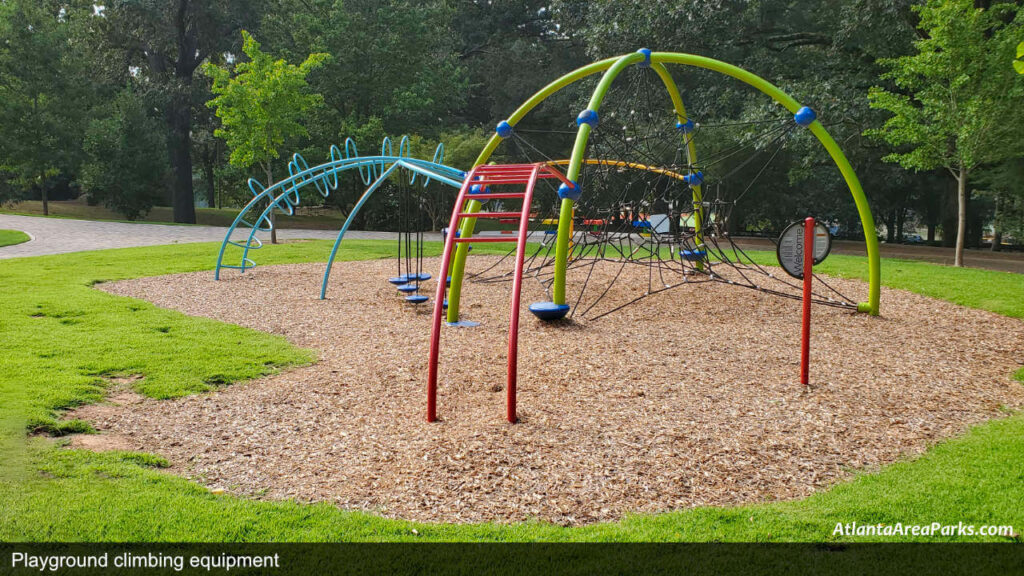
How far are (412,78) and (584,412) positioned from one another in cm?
2625

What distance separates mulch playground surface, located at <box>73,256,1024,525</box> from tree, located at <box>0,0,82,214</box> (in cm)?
2537

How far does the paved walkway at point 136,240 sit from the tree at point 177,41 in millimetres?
6153

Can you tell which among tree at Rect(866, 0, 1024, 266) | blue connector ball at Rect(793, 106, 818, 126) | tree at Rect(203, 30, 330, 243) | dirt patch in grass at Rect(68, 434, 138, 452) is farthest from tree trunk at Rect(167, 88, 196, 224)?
dirt patch in grass at Rect(68, 434, 138, 452)

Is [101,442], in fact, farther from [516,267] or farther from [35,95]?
[35,95]

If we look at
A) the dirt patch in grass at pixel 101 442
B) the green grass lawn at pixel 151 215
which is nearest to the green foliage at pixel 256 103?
the green grass lawn at pixel 151 215

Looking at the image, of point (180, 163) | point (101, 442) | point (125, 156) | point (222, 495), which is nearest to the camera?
point (222, 495)

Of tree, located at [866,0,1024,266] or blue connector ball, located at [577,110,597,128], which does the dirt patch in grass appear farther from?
tree, located at [866,0,1024,266]

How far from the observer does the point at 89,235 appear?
1952 cm

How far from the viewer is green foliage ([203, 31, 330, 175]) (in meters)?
16.6

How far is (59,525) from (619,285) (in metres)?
8.70

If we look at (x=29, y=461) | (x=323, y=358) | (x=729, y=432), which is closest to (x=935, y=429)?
(x=729, y=432)

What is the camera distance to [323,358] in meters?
6.27

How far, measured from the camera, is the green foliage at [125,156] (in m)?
27.9
